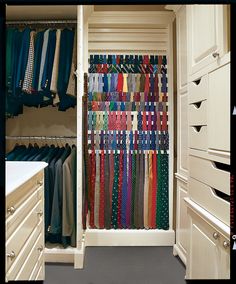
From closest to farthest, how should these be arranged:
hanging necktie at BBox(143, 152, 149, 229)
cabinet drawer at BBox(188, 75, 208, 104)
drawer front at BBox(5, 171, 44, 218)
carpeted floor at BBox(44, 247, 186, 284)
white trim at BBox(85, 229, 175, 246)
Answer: drawer front at BBox(5, 171, 44, 218)
cabinet drawer at BBox(188, 75, 208, 104)
carpeted floor at BBox(44, 247, 186, 284)
white trim at BBox(85, 229, 175, 246)
hanging necktie at BBox(143, 152, 149, 229)

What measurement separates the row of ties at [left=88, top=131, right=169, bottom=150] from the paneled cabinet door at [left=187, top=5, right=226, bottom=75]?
2.68ft

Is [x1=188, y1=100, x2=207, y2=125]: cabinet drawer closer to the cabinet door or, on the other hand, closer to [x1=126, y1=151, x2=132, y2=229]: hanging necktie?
the cabinet door

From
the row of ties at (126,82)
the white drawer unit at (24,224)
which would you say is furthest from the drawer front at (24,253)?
the row of ties at (126,82)

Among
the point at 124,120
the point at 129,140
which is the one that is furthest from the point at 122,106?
the point at 129,140

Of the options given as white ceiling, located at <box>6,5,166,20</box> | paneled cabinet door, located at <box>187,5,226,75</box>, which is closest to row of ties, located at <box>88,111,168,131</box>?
white ceiling, located at <box>6,5,166,20</box>

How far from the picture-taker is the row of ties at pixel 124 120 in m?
2.06

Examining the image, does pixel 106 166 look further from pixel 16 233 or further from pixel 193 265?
pixel 16 233

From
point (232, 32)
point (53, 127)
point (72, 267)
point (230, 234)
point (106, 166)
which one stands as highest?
point (232, 32)

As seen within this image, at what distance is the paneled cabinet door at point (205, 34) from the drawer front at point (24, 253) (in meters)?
0.98

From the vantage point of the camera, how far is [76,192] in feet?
5.65

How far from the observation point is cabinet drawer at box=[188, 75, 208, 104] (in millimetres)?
1138

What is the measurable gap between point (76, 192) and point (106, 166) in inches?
16.4

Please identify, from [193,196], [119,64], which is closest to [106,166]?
[119,64]

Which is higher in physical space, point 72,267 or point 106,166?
point 106,166
